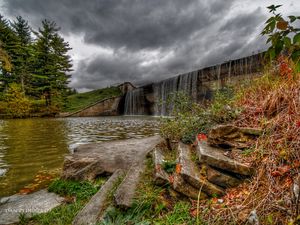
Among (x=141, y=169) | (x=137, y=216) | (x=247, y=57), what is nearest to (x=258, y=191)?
(x=137, y=216)

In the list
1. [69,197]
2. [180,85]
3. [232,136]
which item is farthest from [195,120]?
[180,85]

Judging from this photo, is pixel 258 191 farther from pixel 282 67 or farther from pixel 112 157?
pixel 112 157

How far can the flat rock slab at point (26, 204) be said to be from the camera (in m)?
2.67

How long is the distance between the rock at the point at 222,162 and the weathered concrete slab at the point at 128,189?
0.84 meters

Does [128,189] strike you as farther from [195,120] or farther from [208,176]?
[195,120]

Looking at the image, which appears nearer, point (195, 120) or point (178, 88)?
point (195, 120)

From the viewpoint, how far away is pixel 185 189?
2.06 m

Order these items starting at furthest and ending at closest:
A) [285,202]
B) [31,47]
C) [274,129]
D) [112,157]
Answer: [31,47], [112,157], [274,129], [285,202]

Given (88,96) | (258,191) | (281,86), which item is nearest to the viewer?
(258,191)

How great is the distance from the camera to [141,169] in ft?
9.43

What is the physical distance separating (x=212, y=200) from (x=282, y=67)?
2.28 m

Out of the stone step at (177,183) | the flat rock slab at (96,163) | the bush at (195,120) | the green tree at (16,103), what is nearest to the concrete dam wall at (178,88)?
the bush at (195,120)

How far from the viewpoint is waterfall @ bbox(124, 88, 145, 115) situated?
2666 cm

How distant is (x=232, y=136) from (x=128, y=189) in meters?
1.38
